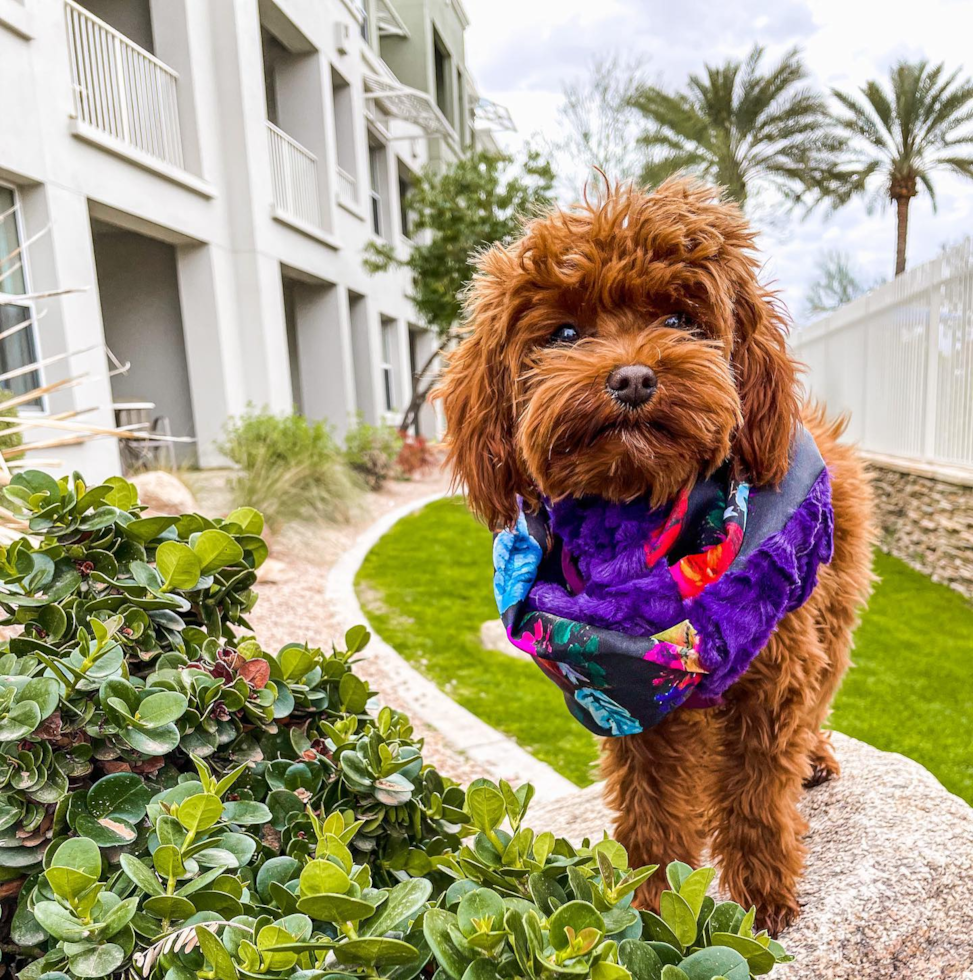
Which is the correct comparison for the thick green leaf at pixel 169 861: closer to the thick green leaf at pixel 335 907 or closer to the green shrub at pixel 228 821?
the green shrub at pixel 228 821

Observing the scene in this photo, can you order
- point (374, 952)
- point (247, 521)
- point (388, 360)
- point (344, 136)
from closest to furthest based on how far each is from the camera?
point (374, 952) → point (247, 521) → point (344, 136) → point (388, 360)

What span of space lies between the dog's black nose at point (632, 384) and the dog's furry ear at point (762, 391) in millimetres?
311

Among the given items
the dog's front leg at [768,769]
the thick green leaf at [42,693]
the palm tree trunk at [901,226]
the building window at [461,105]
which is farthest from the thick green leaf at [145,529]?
the palm tree trunk at [901,226]

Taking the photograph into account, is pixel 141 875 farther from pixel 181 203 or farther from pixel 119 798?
pixel 181 203

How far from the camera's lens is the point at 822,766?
245 centimetres

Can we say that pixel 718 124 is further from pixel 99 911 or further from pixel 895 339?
pixel 99 911

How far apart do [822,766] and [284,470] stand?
6.57 metres

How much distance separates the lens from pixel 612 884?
947 mm

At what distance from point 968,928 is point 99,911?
2051 mm

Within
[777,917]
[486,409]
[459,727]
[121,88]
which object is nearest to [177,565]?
[486,409]

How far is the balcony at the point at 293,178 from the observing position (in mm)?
9008

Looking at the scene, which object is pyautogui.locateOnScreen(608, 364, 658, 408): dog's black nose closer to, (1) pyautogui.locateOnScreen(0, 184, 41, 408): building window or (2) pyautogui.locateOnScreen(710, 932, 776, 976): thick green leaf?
(2) pyautogui.locateOnScreen(710, 932, 776, 976): thick green leaf

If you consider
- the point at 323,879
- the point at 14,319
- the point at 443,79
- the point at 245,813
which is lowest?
the point at 245,813

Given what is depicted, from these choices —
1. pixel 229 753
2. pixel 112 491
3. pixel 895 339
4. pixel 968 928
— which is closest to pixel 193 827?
pixel 229 753
